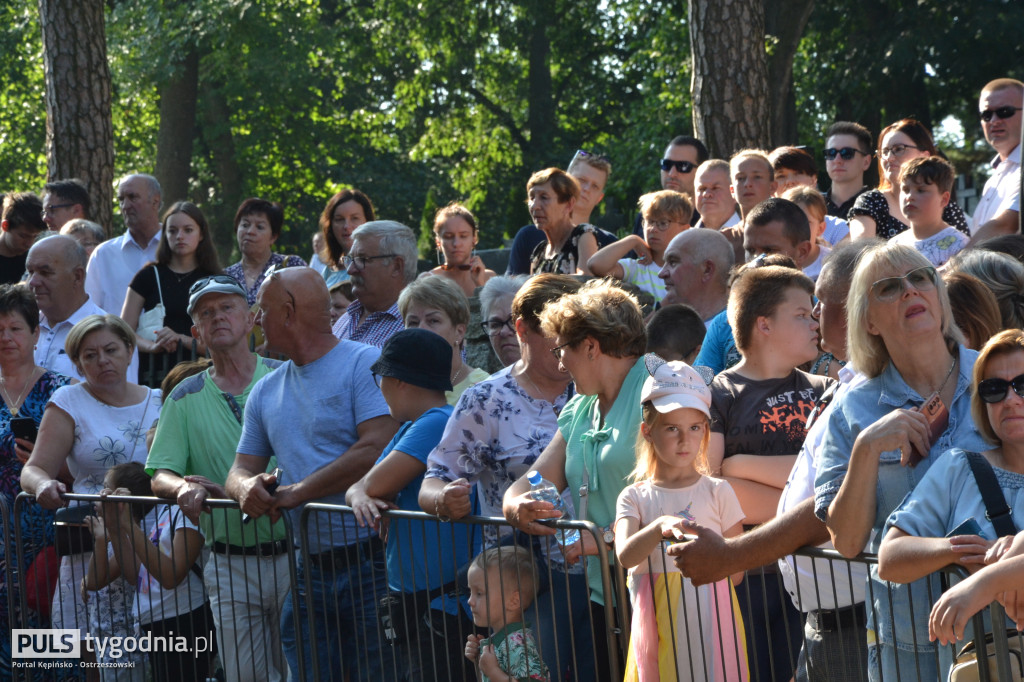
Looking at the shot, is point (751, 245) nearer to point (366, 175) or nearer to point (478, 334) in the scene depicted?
point (478, 334)

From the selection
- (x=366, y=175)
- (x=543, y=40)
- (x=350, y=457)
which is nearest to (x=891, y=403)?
(x=350, y=457)

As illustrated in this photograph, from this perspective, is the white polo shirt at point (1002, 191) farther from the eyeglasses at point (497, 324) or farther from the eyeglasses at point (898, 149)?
the eyeglasses at point (497, 324)

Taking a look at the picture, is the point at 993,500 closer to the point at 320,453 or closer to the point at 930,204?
the point at 320,453

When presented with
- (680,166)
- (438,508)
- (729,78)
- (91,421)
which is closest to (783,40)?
(729,78)

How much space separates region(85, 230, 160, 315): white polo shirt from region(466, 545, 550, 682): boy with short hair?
5.36 meters

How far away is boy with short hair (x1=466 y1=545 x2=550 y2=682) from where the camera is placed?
4.11m

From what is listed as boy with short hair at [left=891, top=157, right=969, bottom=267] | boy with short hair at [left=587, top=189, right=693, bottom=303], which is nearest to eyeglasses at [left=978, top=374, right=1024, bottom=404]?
boy with short hair at [left=891, top=157, right=969, bottom=267]

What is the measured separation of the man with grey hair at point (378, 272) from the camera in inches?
256

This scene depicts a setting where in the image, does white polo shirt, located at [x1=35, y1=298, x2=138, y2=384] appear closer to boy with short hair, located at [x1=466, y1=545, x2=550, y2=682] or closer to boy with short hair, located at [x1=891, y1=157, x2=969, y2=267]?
boy with short hair, located at [x1=466, y1=545, x2=550, y2=682]

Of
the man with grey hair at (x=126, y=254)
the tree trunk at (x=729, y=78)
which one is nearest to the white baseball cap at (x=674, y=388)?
the man with grey hair at (x=126, y=254)

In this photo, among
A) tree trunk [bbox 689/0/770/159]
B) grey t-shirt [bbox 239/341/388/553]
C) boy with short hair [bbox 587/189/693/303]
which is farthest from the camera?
tree trunk [bbox 689/0/770/159]

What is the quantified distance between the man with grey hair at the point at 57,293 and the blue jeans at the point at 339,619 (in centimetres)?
290

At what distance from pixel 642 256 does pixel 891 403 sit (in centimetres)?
402

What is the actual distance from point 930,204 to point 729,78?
153 inches
